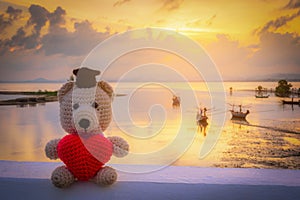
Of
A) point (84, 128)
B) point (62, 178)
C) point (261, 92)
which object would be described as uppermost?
point (261, 92)

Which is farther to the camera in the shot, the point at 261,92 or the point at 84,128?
the point at 261,92

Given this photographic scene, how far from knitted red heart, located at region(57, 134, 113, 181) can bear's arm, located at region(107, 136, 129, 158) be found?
30 mm

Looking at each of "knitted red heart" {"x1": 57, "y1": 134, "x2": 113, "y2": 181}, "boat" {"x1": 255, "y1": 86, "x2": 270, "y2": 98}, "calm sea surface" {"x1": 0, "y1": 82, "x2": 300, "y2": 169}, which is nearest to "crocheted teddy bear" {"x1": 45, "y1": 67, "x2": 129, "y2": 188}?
"knitted red heart" {"x1": 57, "y1": 134, "x2": 113, "y2": 181}

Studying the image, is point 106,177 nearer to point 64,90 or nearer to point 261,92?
point 64,90

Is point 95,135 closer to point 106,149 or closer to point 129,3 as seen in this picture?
point 106,149

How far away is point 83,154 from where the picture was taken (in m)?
0.63

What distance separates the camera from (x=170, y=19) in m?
2.64

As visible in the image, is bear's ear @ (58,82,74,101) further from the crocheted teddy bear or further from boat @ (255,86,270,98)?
boat @ (255,86,270,98)

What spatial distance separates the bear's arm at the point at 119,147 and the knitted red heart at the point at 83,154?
3cm

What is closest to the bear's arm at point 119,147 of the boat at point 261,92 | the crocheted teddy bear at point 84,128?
the crocheted teddy bear at point 84,128

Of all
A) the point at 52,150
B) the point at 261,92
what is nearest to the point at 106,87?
the point at 52,150

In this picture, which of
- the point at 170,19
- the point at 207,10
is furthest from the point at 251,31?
the point at 170,19

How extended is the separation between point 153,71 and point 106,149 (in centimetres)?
73

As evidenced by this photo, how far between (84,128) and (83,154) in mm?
57
